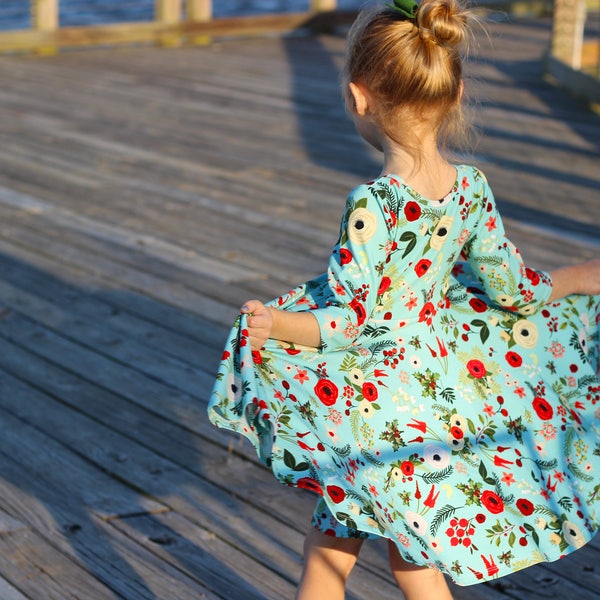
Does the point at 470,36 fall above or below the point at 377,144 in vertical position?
above

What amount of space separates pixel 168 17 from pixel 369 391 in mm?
9462

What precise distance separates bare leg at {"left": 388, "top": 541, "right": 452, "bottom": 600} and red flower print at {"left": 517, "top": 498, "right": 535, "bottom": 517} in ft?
0.65

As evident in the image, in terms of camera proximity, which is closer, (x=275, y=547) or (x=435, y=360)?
(x=435, y=360)

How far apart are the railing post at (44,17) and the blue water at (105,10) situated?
18.1 feet

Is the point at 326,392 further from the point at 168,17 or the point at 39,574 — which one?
the point at 168,17

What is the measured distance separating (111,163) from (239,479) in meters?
3.89

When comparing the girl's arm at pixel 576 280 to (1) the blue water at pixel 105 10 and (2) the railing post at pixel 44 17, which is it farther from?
(1) the blue water at pixel 105 10

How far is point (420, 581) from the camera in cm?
218

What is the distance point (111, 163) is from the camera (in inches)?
265

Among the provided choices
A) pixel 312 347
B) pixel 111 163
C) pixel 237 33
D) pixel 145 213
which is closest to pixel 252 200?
pixel 145 213

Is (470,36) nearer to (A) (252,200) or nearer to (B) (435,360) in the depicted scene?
(B) (435,360)

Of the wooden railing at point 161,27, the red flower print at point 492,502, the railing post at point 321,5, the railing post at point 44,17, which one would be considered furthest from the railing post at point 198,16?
the red flower print at point 492,502

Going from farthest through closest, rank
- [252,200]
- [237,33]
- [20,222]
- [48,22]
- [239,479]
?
[237,33], [48,22], [252,200], [20,222], [239,479]

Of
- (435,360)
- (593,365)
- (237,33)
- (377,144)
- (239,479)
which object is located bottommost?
(237,33)
